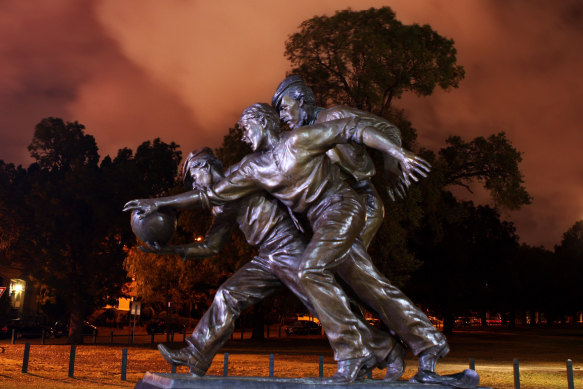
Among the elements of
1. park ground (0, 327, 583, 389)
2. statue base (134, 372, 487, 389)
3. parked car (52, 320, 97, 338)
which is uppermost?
statue base (134, 372, 487, 389)

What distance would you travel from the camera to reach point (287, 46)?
2200 cm

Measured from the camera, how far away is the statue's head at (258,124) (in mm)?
5137

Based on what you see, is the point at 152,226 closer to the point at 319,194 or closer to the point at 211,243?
the point at 211,243

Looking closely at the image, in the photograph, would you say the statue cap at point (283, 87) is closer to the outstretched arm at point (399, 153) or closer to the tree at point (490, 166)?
the outstretched arm at point (399, 153)

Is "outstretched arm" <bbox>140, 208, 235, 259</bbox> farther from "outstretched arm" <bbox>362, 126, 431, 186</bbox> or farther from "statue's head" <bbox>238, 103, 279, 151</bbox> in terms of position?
"outstretched arm" <bbox>362, 126, 431, 186</bbox>

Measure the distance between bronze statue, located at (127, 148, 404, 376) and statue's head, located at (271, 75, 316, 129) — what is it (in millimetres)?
737

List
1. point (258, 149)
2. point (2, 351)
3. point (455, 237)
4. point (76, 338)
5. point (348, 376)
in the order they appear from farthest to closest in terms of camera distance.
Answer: point (455, 237) → point (76, 338) → point (2, 351) → point (258, 149) → point (348, 376)

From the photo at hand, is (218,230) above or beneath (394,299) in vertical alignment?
above

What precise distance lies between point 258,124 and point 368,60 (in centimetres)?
1651

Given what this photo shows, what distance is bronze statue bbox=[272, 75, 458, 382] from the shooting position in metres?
4.73

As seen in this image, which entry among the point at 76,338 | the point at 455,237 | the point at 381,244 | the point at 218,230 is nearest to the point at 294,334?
the point at 455,237

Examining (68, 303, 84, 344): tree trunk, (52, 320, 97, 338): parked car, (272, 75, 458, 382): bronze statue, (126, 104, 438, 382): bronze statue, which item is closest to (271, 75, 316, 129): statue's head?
(272, 75, 458, 382): bronze statue

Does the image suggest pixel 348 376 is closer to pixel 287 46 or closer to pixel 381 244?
pixel 381 244

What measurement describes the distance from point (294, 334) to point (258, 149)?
39.3 meters
